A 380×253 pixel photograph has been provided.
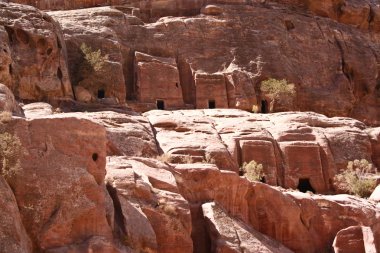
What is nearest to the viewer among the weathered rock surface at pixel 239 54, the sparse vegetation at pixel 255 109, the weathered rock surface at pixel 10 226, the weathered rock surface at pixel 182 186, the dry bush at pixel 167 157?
the weathered rock surface at pixel 10 226

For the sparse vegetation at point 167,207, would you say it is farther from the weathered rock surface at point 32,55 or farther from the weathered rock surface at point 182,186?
the weathered rock surface at point 32,55

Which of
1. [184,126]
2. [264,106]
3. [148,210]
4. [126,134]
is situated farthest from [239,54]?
[148,210]

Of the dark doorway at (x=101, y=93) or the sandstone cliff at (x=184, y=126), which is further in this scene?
the dark doorway at (x=101, y=93)

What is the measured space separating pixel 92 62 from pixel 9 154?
23374mm

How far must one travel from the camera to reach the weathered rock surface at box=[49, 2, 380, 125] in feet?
145

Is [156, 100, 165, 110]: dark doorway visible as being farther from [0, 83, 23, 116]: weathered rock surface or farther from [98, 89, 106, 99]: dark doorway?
[0, 83, 23, 116]: weathered rock surface

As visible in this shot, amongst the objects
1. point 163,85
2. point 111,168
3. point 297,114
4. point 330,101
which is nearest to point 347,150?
point 297,114

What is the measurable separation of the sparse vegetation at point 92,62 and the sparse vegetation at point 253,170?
12102 mm

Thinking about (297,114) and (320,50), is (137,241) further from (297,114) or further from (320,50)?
(320,50)

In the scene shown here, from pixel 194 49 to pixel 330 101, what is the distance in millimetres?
10183

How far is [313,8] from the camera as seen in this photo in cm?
5472

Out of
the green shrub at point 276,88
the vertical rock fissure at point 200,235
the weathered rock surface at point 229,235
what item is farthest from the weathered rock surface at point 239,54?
the weathered rock surface at point 229,235

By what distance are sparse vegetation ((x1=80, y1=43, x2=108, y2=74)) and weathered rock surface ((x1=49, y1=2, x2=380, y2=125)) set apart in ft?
2.48

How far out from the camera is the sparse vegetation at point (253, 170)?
103ft
